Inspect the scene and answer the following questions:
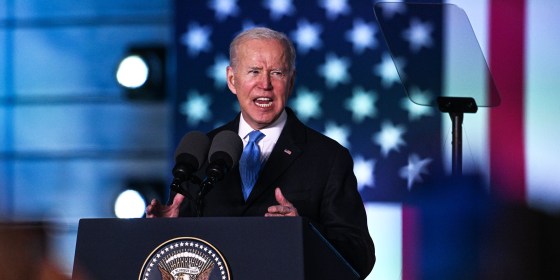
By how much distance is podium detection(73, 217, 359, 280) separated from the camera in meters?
1.52

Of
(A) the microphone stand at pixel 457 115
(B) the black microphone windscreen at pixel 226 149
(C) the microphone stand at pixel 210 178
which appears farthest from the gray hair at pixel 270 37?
(A) the microphone stand at pixel 457 115

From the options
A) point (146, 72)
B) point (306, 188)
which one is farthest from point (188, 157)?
point (146, 72)

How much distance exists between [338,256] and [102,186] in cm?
351

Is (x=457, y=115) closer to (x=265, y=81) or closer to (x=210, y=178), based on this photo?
(x=265, y=81)

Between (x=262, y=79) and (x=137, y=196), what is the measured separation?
2.41 m

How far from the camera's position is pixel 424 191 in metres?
4.25

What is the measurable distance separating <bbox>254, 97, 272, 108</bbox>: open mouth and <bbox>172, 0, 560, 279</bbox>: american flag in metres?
1.83

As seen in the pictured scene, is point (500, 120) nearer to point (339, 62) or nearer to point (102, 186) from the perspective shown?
point (339, 62)

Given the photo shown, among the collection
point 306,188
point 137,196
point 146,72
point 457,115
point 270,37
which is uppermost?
point 146,72

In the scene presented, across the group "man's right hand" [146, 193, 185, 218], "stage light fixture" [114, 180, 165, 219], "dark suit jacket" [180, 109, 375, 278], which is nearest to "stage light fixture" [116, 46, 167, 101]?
"stage light fixture" [114, 180, 165, 219]

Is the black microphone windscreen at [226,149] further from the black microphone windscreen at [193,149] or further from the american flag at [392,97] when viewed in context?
the american flag at [392,97]

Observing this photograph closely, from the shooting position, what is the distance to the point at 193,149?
69.8 inches

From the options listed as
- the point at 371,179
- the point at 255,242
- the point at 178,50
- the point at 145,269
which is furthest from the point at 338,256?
the point at 178,50

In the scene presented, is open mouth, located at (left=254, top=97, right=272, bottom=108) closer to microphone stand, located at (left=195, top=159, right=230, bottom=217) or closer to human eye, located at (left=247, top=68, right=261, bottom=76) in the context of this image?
human eye, located at (left=247, top=68, right=261, bottom=76)
